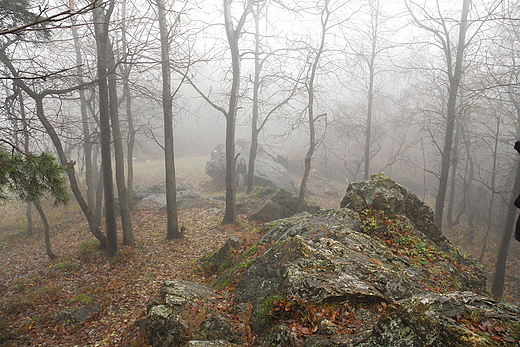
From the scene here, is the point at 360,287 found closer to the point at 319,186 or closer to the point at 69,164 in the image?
the point at 69,164

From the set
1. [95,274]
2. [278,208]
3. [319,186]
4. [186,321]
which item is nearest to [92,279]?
[95,274]

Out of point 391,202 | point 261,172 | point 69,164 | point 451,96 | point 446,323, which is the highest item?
point 451,96

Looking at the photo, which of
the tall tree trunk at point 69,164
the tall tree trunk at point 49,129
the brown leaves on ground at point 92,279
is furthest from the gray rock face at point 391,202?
the tall tree trunk at point 69,164

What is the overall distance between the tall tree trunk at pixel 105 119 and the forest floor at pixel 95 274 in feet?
2.32

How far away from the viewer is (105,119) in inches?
322

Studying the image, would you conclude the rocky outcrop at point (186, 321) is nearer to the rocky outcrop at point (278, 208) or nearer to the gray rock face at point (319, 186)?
the rocky outcrop at point (278, 208)

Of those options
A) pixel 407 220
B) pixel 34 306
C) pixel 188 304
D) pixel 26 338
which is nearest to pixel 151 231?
pixel 34 306

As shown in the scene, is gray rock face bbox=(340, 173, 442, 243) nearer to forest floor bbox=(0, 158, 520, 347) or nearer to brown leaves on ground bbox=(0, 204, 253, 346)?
forest floor bbox=(0, 158, 520, 347)

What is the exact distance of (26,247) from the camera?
11.3m

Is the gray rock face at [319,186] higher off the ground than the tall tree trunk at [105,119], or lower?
lower

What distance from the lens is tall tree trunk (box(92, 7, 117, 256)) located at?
7781 millimetres

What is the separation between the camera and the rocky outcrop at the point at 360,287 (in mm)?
2613

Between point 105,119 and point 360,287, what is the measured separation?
7782 millimetres

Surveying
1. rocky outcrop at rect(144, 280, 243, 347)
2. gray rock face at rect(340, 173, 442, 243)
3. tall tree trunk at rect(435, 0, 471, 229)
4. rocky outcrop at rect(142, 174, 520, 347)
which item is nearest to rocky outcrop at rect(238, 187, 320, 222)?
gray rock face at rect(340, 173, 442, 243)
